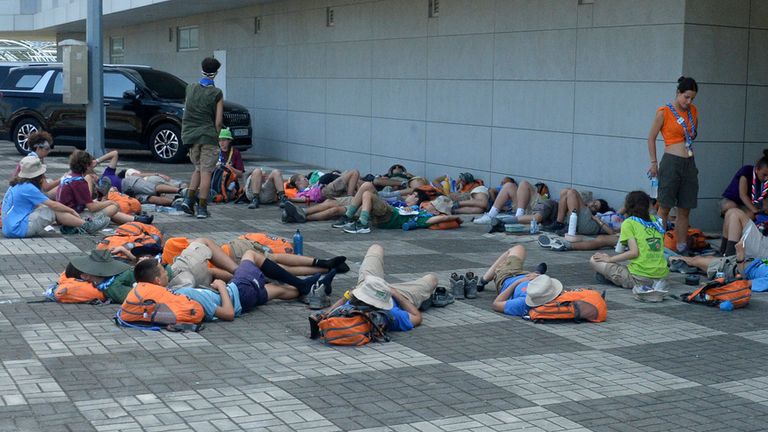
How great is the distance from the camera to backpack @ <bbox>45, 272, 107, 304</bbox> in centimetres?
875

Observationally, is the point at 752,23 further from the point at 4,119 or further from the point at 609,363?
the point at 4,119

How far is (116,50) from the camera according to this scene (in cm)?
3622

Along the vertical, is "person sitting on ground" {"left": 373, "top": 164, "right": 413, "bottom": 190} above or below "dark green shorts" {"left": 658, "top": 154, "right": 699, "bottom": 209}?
below

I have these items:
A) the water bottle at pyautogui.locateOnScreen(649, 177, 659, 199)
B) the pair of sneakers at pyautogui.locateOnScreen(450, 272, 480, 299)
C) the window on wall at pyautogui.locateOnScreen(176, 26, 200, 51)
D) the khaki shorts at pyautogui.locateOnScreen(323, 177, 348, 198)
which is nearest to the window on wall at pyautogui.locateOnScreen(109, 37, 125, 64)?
the window on wall at pyautogui.locateOnScreen(176, 26, 200, 51)

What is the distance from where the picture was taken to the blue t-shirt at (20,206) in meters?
11.9

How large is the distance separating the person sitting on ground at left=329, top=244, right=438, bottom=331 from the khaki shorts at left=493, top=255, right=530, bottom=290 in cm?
70

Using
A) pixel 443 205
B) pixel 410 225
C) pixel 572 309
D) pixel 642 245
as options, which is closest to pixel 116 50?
pixel 443 205

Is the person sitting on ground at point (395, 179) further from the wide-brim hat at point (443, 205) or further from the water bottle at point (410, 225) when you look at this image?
the water bottle at point (410, 225)

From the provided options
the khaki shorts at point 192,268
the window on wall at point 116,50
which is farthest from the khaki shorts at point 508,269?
the window on wall at point 116,50

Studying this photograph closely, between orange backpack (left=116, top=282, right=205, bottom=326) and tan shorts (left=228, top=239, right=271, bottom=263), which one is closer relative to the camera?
orange backpack (left=116, top=282, right=205, bottom=326)

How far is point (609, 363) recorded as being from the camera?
7.31m

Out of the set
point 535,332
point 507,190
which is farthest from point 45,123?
point 535,332

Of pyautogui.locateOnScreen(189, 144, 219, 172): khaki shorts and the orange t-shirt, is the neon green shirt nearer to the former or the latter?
the orange t-shirt

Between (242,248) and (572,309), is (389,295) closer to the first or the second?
(572,309)
